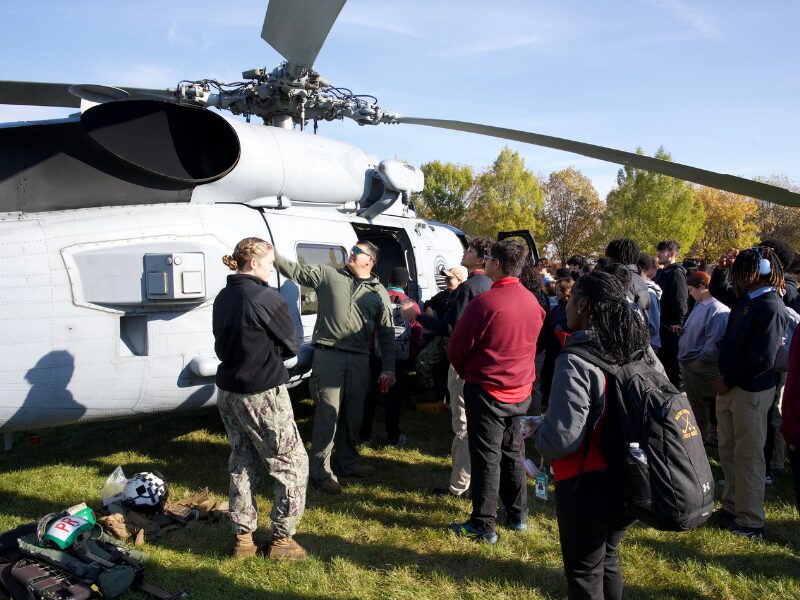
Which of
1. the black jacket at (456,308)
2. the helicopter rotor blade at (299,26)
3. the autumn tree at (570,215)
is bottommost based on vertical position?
the autumn tree at (570,215)

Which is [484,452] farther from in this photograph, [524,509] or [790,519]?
[790,519]

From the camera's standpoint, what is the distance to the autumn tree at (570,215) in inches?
1727

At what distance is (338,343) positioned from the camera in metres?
4.84

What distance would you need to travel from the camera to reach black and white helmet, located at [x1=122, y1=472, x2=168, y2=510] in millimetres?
4164

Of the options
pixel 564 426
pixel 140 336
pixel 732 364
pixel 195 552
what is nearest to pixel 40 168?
pixel 140 336

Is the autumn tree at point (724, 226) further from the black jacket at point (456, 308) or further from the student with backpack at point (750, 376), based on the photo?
the black jacket at point (456, 308)

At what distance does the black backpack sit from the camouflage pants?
201cm

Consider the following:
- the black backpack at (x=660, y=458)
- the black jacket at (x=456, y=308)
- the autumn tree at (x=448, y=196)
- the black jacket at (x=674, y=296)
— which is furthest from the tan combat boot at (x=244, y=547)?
the autumn tree at (x=448, y=196)

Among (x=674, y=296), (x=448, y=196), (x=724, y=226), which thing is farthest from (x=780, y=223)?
(x=674, y=296)

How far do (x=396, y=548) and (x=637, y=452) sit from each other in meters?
2.23

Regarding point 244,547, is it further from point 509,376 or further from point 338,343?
point 509,376

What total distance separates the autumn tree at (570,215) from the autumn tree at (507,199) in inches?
117

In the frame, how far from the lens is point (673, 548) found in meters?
3.92

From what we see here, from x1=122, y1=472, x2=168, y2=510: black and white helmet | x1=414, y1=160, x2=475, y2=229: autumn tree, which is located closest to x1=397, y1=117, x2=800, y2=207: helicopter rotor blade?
x1=122, y1=472, x2=168, y2=510: black and white helmet
